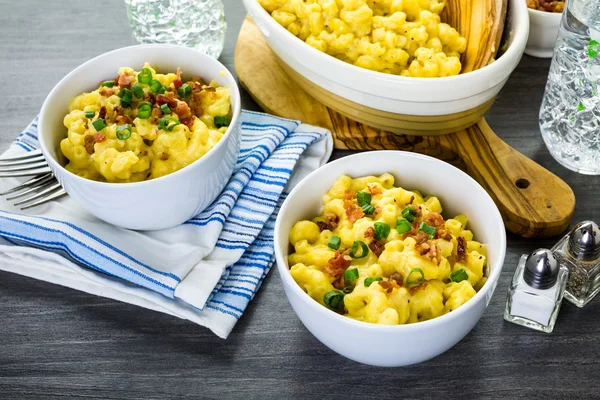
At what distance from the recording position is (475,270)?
1.43 m

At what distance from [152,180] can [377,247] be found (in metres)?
0.50

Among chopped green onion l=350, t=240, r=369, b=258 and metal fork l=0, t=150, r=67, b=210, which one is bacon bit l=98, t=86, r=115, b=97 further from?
chopped green onion l=350, t=240, r=369, b=258

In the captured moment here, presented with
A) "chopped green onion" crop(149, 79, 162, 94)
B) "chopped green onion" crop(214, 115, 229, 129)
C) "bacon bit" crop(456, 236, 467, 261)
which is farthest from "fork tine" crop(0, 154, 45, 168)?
"bacon bit" crop(456, 236, 467, 261)

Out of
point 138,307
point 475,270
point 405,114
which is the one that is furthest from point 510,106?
point 138,307

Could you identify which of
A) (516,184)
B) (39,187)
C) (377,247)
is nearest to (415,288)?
(377,247)

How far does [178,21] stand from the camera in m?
2.13

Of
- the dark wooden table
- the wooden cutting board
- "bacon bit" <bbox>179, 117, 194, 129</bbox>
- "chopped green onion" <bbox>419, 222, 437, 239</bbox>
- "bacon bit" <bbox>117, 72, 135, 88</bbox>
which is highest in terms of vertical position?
"bacon bit" <bbox>117, 72, 135, 88</bbox>

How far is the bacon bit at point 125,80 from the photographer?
1712 mm

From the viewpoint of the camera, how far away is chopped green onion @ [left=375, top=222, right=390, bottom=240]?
A: 144 cm

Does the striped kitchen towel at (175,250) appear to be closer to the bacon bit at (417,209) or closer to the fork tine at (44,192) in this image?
the fork tine at (44,192)

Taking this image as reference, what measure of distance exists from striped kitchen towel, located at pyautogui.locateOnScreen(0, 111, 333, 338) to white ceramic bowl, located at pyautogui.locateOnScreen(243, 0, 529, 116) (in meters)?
0.20

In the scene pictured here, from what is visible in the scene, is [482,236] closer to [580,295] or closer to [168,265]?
[580,295]

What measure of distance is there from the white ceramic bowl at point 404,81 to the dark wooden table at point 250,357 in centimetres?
36

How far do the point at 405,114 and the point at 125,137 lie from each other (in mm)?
680
